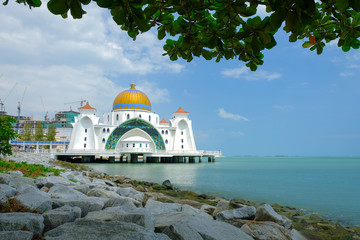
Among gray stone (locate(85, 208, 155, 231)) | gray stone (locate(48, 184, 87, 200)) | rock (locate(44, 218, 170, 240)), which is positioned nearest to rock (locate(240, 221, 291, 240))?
gray stone (locate(85, 208, 155, 231))

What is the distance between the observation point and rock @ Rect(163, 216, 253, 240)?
3437mm

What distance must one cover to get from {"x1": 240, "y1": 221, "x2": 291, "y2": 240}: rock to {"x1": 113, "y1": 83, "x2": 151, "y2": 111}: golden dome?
152ft

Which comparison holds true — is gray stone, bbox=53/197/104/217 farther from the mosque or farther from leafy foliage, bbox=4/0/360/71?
the mosque

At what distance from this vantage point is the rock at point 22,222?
10.0 feet

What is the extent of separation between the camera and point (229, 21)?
9.28 ft

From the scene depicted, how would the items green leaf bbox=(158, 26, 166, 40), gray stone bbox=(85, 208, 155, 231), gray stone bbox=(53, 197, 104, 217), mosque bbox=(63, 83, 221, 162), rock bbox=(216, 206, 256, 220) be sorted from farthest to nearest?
1. mosque bbox=(63, 83, 221, 162)
2. rock bbox=(216, 206, 256, 220)
3. gray stone bbox=(53, 197, 104, 217)
4. gray stone bbox=(85, 208, 155, 231)
5. green leaf bbox=(158, 26, 166, 40)

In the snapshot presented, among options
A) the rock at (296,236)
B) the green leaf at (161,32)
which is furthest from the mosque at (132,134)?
the green leaf at (161,32)

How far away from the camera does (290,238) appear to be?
4.54 m

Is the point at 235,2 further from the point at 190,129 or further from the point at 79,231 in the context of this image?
the point at 190,129

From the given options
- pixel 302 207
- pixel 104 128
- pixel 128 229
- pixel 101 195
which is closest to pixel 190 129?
pixel 104 128

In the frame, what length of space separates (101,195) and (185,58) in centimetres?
425

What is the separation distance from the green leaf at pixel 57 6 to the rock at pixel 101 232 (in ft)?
6.87

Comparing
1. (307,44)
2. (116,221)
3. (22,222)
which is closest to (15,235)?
(22,222)

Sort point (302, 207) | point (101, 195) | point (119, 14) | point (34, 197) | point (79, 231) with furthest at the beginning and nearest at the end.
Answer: point (302, 207) < point (101, 195) < point (34, 197) < point (79, 231) < point (119, 14)
